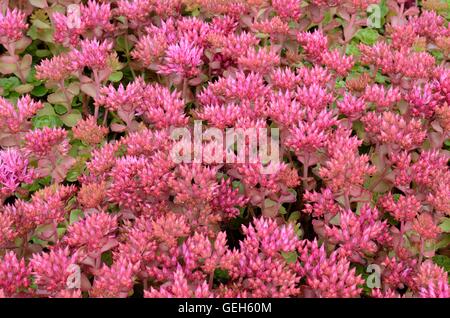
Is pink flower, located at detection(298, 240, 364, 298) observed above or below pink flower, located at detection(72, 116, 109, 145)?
below

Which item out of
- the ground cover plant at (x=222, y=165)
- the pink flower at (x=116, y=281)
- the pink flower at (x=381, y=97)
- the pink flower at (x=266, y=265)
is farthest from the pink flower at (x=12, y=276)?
the pink flower at (x=381, y=97)

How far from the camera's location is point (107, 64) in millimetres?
3000

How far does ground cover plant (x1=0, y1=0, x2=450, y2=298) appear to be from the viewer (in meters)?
2.05

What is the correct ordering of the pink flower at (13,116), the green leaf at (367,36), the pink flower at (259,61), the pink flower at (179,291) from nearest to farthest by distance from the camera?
the pink flower at (179,291) < the pink flower at (13,116) < the pink flower at (259,61) < the green leaf at (367,36)

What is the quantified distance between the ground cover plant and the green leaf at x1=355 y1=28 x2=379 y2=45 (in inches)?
10.7

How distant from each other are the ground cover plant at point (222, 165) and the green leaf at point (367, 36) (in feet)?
0.89

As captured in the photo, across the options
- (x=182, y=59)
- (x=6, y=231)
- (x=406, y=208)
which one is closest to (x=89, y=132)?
(x=182, y=59)

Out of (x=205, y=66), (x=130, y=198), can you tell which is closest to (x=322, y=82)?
(x=205, y=66)

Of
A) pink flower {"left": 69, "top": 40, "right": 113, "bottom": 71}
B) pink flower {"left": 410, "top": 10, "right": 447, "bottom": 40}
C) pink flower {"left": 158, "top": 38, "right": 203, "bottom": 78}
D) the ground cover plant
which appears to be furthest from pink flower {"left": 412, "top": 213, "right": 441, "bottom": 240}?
pink flower {"left": 69, "top": 40, "right": 113, "bottom": 71}

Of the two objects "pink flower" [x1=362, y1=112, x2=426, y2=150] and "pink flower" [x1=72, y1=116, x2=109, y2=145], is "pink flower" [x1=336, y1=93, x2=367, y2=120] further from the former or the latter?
"pink flower" [x1=72, y1=116, x2=109, y2=145]

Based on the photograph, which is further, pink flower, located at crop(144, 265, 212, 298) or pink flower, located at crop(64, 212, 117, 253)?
pink flower, located at crop(64, 212, 117, 253)

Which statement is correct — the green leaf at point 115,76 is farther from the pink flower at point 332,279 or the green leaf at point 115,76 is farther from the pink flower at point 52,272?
the pink flower at point 332,279

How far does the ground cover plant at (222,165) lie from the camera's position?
2049 mm

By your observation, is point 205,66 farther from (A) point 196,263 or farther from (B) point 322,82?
(A) point 196,263
